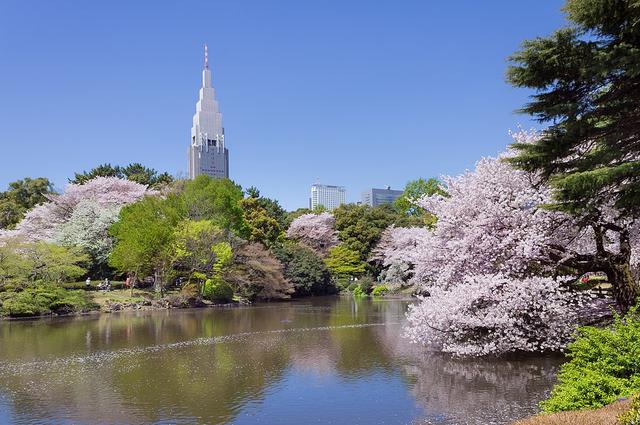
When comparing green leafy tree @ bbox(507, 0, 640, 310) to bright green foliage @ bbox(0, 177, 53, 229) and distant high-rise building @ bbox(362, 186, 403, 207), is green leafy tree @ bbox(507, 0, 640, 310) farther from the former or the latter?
distant high-rise building @ bbox(362, 186, 403, 207)

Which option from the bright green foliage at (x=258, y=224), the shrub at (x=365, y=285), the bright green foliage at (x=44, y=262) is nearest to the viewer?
the bright green foliage at (x=44, y=262)

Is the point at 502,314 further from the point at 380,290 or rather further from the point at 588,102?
the point at 380,290

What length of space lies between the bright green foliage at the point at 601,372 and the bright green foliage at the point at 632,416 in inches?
62.7

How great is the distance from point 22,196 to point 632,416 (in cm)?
5046

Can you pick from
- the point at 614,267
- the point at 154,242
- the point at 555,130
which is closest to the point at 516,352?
the point at 614,267

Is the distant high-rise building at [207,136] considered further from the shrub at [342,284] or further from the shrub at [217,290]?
the shrub at [217,290]

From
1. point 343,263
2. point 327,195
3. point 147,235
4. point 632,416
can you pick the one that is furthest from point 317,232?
point 327,195

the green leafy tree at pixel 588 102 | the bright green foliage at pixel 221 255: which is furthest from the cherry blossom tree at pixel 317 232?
the green leafy tree at pixel 588 102

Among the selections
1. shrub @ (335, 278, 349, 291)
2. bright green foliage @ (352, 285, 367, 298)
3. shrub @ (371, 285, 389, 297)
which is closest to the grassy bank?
bright green foliage @ (352, 285, 367, 298)

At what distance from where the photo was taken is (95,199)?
38562mm

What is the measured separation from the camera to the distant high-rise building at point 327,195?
192 metres

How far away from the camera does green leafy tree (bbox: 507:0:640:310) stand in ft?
26.3

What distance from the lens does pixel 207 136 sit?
350ft

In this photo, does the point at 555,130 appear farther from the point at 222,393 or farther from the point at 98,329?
the point at 98,329
